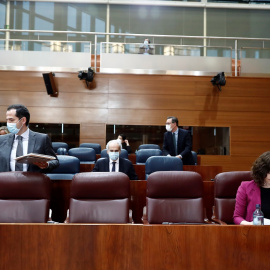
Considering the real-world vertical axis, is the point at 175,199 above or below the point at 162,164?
below

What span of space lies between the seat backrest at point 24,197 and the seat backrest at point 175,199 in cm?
81

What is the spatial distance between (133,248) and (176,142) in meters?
3.79

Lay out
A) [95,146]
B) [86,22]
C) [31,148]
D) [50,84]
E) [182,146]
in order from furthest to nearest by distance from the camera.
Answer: [86,22] < [50,84] < [95,146] < [182,146] < [31,148]

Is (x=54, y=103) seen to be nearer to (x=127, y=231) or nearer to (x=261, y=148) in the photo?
(x=261, y=148)

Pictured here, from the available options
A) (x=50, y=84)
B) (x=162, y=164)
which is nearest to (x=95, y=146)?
(x=50, y=84)

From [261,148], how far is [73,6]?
7021 mm

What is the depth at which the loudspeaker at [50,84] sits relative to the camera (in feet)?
25.8

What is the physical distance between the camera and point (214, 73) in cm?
847

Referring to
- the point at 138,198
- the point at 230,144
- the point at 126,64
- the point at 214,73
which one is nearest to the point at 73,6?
the point at 126,64

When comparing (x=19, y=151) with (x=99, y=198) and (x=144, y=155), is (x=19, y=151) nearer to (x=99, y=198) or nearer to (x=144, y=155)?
(x=99, y=198)

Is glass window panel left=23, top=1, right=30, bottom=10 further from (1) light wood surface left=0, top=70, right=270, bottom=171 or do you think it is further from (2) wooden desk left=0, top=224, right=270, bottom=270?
(2) wooden desk left=0, top=224, right=270, bottom=270

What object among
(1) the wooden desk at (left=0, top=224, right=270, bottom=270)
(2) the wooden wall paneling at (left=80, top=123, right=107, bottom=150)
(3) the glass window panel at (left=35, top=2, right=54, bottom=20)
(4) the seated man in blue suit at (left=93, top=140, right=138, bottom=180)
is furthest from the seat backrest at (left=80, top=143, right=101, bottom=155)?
(1) the wooden desk at (left=0, top=224, right=270, bottom=270)

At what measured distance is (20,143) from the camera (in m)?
2.84

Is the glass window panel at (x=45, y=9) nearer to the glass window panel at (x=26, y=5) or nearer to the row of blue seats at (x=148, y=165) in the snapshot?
the glass window panel at (x=26, y=5)
